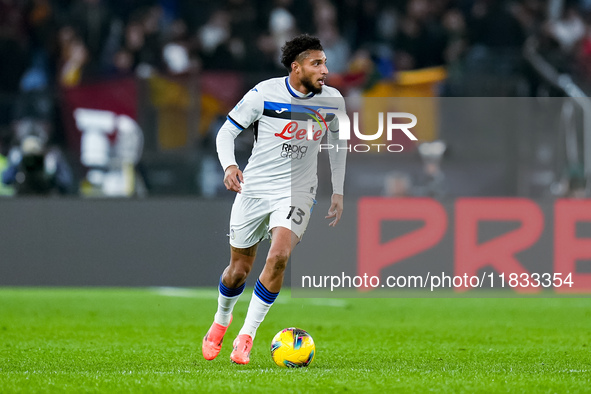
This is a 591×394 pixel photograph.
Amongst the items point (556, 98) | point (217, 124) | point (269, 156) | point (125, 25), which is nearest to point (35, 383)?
point (269, 156)

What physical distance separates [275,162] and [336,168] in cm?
48

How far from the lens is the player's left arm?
6.48 metres

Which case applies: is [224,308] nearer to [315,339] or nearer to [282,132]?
[282,132]

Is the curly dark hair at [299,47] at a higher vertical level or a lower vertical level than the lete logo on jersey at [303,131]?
higher

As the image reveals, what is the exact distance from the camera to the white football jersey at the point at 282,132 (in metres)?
6.27

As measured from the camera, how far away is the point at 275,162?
633 centimetres

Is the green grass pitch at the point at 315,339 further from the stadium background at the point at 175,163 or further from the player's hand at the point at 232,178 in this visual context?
the player's hand at the point at 232,178

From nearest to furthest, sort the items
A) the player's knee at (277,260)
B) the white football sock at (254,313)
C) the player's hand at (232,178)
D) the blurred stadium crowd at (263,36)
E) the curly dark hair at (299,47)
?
the player's hand at (232,178) < the player's knee at (277,260) < the white football sock at (254,313) < the curly dark hair at (299,47) < the blurred stadium crowd at (263,36)

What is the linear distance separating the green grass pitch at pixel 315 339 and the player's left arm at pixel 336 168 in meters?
0.96

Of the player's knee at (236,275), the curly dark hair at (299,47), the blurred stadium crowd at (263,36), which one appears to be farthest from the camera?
the blurred stadium crowd at (263,36)

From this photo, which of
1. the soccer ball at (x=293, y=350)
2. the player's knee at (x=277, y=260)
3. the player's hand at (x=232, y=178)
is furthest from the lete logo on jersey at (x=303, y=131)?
the soccer ball at (x=293, y=350)

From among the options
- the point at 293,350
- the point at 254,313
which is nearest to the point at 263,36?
the point at 254,313

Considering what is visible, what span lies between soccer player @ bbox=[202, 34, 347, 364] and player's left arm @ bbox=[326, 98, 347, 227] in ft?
0.03

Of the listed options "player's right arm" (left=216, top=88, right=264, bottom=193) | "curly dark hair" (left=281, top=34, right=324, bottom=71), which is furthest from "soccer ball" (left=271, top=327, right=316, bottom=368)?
"curly dark hair" (left=281, top=34, right=324, bottom=71)
